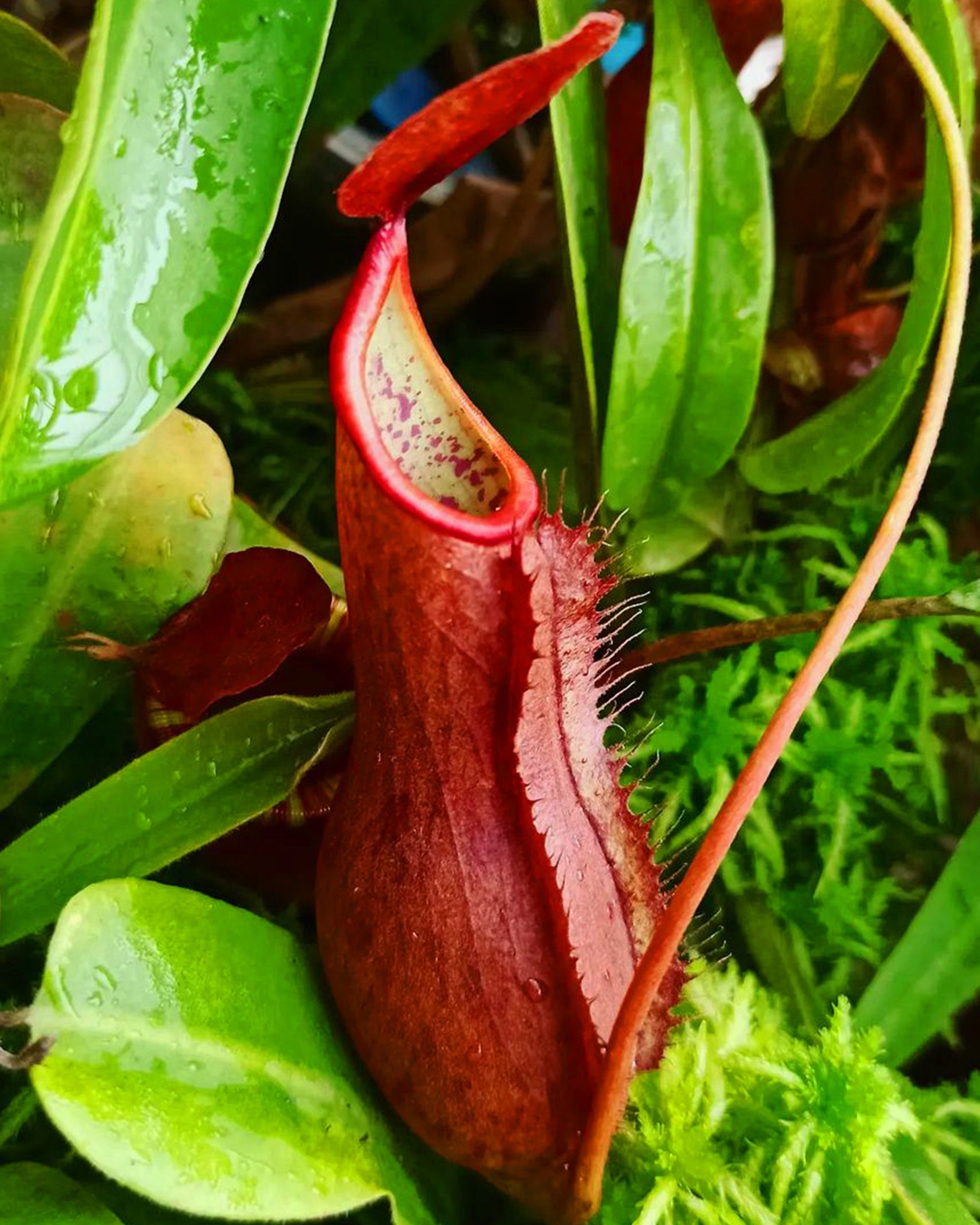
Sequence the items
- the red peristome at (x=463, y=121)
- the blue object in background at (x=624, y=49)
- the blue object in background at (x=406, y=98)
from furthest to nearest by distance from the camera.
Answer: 1. the blue object in background at (x=406, y=98)
2. the blue object in background at (x=624, y=49)
3. the red peristome at (x=463, y=121)

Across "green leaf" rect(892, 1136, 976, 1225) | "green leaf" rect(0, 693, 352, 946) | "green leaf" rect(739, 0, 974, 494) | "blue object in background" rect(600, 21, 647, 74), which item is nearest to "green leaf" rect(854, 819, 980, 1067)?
"green leaf" rect(892, 1136, 976, 1225)

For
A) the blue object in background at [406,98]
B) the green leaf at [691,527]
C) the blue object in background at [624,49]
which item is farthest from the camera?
the blue object in background at [406,98]

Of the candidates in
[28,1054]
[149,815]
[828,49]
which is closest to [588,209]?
[828,49]

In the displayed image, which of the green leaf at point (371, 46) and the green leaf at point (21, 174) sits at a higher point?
the green leaf at point (371, 46)

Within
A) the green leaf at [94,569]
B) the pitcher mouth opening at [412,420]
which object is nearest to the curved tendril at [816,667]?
the pitcher mouth opening at [412,420]

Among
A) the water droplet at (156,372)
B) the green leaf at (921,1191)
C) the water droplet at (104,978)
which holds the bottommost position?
the green leaf at (921,1191)

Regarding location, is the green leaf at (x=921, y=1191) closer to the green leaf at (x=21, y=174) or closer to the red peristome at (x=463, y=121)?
the red peristome at (x=463, y=121)

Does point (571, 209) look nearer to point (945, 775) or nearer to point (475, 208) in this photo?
point (475, 208)
